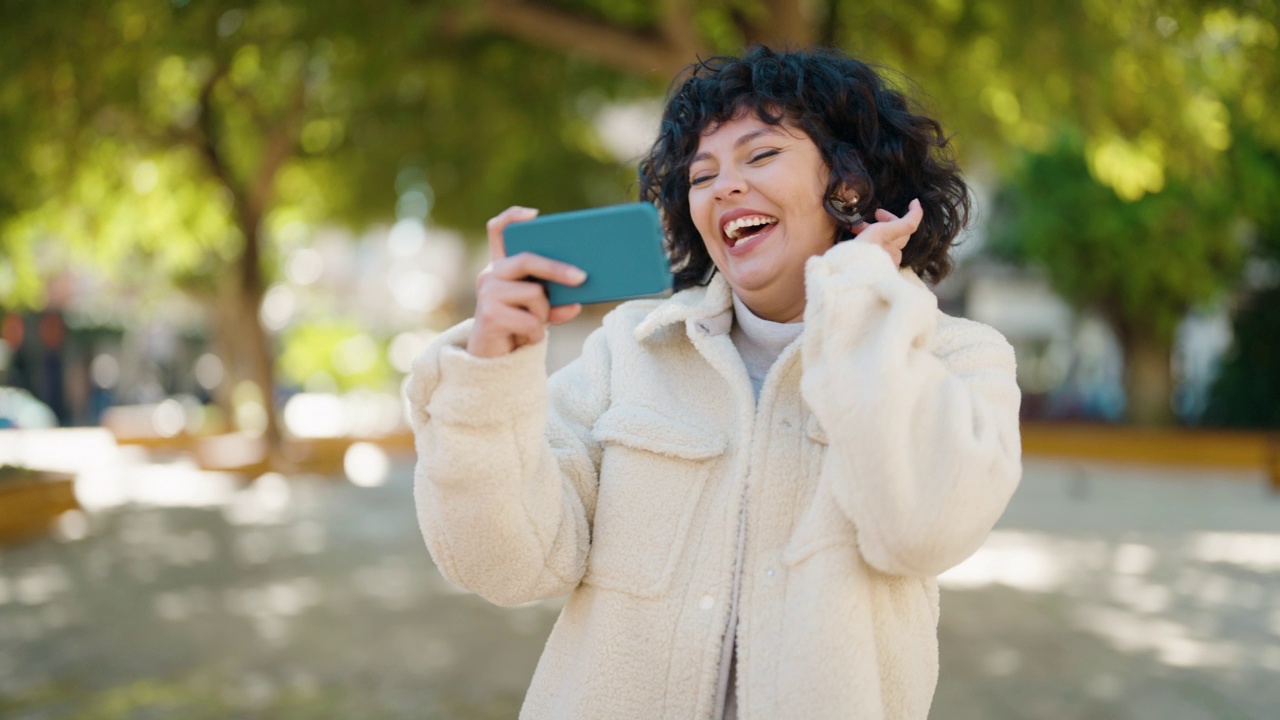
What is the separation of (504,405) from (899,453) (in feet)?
1.81

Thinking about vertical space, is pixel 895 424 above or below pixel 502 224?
below

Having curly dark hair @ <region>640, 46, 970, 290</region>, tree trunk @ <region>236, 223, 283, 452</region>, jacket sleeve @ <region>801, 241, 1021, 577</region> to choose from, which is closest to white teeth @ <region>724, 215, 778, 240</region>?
curly dark hair @ <region>640, 46, 970, 290</region>

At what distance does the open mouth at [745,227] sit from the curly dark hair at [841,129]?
108mm

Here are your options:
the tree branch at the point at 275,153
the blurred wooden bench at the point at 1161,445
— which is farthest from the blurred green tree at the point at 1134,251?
the tree branch at the point at 275,153

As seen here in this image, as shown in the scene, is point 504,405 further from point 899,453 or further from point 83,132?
point 83,132

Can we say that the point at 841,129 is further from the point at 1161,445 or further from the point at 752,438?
the point at 1161,445

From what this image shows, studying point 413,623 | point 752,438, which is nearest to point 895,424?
point 752,438

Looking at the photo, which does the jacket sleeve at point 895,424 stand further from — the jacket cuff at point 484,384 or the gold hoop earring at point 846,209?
the jacket cuff at point 484,384

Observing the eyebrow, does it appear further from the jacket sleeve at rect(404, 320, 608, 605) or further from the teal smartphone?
the jacket sleeve at rect(404, 320, 608, 605)

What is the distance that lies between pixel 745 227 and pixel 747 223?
2 cm

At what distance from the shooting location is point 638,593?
1.79 metres

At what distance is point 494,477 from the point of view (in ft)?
5.55

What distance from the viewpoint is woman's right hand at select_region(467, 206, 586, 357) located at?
63.3 inches

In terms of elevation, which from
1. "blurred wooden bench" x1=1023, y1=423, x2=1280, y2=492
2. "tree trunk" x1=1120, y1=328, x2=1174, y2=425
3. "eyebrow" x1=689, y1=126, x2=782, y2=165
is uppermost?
"eyebrow" x1=689, y1=126, x2=782, y2=165
